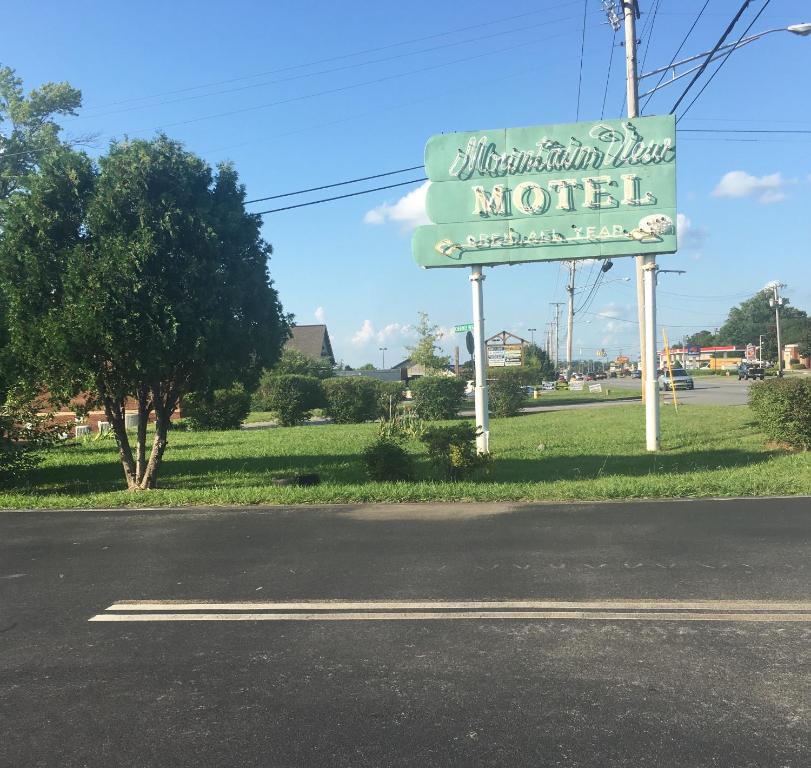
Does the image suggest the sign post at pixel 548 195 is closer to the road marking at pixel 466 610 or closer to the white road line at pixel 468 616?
the road marking at pixel 466 610

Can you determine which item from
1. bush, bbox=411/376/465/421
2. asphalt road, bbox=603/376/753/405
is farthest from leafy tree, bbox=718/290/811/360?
bush, bbox=411/376/465/421

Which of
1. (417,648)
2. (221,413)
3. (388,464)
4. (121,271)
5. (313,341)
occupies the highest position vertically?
(313,341)

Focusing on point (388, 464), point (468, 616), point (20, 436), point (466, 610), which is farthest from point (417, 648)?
point (20, 436)

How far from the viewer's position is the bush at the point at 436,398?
92.8 ft

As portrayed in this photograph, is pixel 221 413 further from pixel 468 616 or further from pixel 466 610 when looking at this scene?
pixel 468 616

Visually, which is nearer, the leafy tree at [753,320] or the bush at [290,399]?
the bush at [290,399]

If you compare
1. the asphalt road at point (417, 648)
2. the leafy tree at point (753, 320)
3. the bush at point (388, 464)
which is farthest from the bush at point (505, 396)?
the leafy tree at point (753, 320)

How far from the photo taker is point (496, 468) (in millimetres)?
13641

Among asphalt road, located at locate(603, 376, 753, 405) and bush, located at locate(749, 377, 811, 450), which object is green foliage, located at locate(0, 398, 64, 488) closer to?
bush, located at locate(749, 377, 811, 450)

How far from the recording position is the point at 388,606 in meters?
5.39

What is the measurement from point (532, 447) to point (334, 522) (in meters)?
9.18

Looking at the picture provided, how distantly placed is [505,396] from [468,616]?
24953mm

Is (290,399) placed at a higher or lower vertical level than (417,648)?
higher

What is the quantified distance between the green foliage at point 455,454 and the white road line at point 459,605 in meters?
5.94
